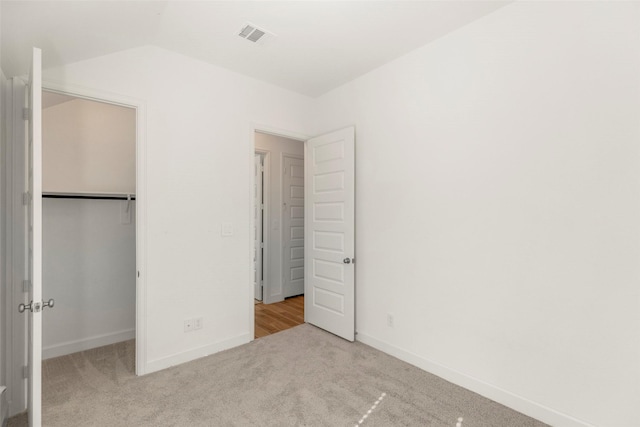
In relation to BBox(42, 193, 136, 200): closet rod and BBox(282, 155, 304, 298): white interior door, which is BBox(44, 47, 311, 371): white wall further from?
BBox(282, 155, 304, 298): white interior door

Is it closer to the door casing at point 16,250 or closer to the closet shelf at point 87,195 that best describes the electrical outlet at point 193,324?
the door casing at point 16,250

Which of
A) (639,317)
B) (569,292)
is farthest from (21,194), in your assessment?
(639,317)

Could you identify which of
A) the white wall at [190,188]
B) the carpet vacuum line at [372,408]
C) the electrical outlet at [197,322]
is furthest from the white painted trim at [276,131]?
the carpet vacuum line at [372,408]

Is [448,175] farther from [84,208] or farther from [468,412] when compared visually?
[84,208]

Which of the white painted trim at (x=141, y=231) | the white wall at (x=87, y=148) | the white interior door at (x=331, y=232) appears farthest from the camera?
the white interior door at (x=331, y=232)

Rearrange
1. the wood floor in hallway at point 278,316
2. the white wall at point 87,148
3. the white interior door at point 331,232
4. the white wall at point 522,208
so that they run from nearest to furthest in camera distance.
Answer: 1. the white wall at point 522,208
2. the white wall at point 87,148
3. the white interior door at point 331,232
4. the wood floor in hallway at point 278,316

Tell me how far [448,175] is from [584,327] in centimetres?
130

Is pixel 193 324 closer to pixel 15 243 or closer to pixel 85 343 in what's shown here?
pixel 85 343

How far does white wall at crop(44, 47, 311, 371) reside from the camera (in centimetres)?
253

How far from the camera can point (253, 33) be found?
7.78 feet

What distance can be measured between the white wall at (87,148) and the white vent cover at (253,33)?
154 centimetres

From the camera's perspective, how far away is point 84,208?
2980mm

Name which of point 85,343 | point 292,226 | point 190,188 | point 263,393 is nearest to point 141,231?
point 190,188

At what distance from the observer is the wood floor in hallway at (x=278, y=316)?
356 cm
